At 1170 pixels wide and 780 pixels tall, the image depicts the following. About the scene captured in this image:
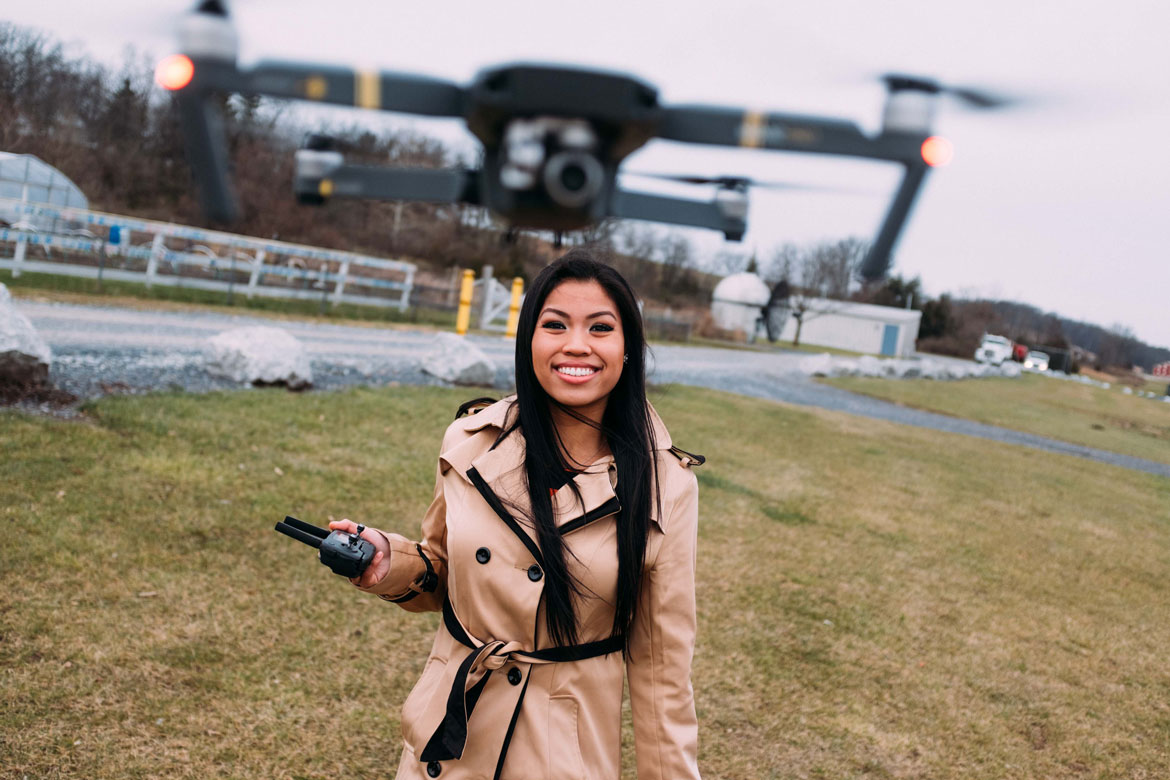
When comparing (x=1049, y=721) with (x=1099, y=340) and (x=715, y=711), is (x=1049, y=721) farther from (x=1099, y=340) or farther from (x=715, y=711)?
(x=1099, y=340)

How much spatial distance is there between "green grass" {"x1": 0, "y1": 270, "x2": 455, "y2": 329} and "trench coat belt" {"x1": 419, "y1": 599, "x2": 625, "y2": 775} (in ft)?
42.6

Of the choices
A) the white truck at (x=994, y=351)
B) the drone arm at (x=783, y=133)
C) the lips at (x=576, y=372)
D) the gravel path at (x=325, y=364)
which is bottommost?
the gravel path at (x=325, y=364)

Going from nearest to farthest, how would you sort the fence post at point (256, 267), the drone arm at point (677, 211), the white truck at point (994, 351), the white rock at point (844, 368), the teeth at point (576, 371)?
the drone arm at point (677, 211), the teeth at point (576, 371), the fence post at point (256, 267), the white rock at point (844, 368), the white truck at point (994, 351)

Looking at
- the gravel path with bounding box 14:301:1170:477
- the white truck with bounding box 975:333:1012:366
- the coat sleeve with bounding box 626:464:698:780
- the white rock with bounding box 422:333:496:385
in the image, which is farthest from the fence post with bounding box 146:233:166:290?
the white truck with bounding box 975:333:1012:366

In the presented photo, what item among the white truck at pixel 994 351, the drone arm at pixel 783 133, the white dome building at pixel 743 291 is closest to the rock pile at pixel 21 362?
the white dome building at pixel 743 291

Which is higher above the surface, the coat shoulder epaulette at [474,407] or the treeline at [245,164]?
the treeline at [245,164]

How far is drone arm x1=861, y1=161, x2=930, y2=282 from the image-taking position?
131 centimetres

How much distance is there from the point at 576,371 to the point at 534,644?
604 millimetres

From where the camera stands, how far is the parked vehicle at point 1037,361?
50.0 metres

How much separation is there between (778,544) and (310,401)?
4.92 metres

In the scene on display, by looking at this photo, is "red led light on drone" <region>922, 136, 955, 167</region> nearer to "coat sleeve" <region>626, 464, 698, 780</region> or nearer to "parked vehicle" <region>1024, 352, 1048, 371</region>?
"coat sleeve" <region>626, 464, 698, 780</region>

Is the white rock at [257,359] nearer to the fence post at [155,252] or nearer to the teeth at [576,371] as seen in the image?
the fence post at [155,252]

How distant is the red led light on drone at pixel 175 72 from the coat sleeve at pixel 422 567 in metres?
0.96

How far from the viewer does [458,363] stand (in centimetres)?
1148
